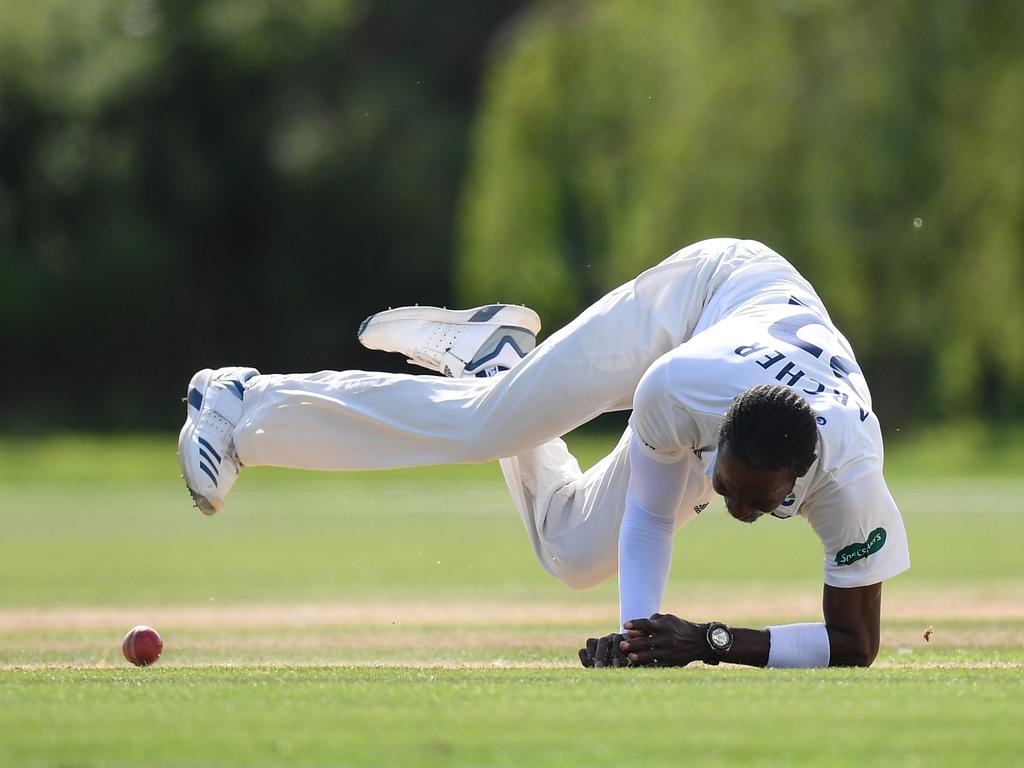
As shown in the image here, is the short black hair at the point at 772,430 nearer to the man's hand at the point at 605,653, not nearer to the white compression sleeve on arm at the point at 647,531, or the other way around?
the white compression sleeve on arm at the point at 647,531

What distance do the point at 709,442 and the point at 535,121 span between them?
22.2 meters

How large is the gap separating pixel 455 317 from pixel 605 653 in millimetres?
2138

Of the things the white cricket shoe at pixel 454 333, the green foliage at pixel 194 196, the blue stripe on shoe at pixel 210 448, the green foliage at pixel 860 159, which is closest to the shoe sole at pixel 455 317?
the white cricket shoe at pixel 454 333

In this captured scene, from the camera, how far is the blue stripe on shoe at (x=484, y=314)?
7640mm

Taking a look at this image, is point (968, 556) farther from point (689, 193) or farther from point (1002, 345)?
point (689, 193)

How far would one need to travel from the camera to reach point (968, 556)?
14.0m

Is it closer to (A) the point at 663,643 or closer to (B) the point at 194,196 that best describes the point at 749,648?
(A) the point at 663,643

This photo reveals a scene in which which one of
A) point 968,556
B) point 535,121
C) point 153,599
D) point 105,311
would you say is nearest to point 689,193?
point 535,121

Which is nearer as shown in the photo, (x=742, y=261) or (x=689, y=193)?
(x=742, y=261)

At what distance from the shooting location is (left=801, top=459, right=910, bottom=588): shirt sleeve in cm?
579

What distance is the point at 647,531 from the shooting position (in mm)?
6332

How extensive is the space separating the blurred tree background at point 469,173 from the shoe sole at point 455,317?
15839 mm

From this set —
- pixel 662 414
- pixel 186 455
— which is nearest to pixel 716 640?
pixel 662 414

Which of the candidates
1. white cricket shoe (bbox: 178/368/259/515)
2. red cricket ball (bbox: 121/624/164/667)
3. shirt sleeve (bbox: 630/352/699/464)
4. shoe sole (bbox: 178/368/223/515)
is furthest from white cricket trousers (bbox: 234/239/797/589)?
red cricket ball (bbox: 121/624/164/667)
